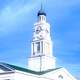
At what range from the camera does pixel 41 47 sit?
247ft

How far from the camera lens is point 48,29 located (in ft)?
255

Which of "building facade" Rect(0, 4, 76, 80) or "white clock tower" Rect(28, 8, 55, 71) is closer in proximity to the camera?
"building facade" Rect(0, 4, 76, 80)

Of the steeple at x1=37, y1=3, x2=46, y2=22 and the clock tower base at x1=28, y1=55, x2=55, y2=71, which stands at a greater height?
the steeple at x1=37, y1=3, x2=46, y2=22

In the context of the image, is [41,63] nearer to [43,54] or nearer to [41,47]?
[43,54]

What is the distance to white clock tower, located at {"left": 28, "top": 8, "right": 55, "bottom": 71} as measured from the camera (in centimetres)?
7444

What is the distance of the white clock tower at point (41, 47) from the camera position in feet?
244

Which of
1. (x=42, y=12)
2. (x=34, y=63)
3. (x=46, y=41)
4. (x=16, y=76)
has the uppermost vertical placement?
(x=42, y=12)

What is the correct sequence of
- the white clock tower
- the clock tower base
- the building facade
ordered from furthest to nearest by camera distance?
the white clock tower < the clock tower base < the building facade

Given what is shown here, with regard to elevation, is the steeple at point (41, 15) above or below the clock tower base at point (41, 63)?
→ above

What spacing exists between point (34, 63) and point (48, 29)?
8433 millimetres

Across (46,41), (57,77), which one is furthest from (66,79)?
(46,41)

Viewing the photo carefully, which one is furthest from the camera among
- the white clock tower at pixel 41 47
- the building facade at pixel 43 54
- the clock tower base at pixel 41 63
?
the white clock tower at pixel 41 47

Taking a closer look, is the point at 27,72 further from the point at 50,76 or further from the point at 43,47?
the point at 43,47

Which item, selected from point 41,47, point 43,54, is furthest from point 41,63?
point 41,47
